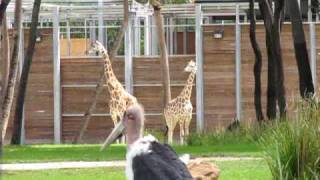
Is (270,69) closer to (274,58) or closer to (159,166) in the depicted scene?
(274,58)

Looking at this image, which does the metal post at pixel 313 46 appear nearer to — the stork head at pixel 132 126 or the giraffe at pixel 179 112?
the giraffe at pixel 179 112

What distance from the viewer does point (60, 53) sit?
94.5 ft

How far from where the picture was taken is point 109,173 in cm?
1392

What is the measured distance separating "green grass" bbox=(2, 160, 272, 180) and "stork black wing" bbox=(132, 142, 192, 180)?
5.90m

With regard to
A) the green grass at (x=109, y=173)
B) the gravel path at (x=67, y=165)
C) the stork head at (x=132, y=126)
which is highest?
the stork head at (x=132, y=126)

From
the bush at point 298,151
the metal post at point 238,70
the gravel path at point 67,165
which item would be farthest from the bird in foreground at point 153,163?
the metal post at point 238,70

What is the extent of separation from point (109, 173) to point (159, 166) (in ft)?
23.9

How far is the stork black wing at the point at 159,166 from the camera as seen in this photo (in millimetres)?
6625

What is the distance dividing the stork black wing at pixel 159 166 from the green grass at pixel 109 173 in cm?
590

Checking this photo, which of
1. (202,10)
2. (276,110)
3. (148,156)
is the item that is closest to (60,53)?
(202,10)

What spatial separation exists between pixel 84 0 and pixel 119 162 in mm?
16908

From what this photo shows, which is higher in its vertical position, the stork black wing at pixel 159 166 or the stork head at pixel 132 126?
the stork head at pixel 132 126

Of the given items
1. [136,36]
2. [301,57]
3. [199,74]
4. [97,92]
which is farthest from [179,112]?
[136,36]

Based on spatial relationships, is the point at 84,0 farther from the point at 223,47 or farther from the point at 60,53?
the point at 223,47
